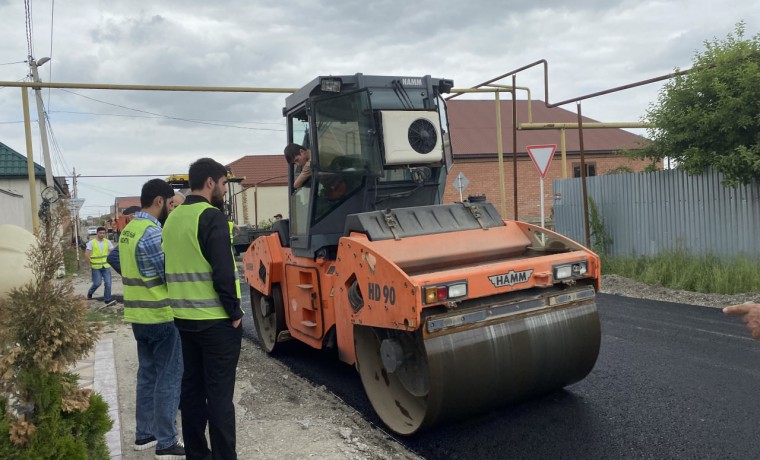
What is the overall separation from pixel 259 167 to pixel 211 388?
133 feet

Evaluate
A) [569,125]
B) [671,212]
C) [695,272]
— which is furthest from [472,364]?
[569,125]

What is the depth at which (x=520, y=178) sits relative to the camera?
99.0ft

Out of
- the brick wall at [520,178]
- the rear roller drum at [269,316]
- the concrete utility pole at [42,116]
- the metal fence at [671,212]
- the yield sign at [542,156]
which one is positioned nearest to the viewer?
the rear roller drum at [269,316]

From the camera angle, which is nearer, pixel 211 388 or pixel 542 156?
pixel 211 388

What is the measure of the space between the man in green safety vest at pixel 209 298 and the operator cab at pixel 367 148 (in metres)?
1.90

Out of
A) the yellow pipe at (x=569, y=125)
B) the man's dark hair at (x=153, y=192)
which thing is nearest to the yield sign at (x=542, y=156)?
the yellow pipe at (x=569, y=125)

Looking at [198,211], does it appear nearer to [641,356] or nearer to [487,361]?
[487,361]

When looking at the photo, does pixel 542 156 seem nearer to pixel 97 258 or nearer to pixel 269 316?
pixel 269 316

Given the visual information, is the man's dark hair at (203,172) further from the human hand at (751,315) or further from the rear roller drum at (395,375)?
the human hand at (751,315)

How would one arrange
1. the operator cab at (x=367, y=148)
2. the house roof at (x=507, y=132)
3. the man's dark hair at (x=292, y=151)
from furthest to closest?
the house roof at (x=507, y=132), the man's dark hair at (x=292, y=151), the operator cab at (x=367, y=148)

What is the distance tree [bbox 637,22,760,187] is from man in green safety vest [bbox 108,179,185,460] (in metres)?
8.89

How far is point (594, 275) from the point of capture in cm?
470

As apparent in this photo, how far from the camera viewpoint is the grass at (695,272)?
31.0 feet

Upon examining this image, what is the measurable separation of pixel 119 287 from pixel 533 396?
14.6 m
